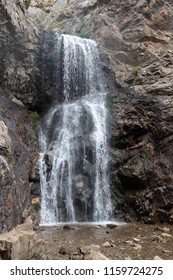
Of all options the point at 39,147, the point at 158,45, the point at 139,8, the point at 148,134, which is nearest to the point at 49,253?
the point at 39,147

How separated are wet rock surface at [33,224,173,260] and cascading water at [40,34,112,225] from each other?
6.52 ft

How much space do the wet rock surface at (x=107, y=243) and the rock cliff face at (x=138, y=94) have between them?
223cm

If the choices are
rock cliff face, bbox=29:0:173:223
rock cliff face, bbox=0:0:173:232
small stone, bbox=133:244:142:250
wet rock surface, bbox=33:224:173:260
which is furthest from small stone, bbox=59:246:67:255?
rock cliff face, bbox=29:0:173:223

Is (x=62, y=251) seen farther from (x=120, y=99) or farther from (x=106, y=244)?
(x=120, y=99)

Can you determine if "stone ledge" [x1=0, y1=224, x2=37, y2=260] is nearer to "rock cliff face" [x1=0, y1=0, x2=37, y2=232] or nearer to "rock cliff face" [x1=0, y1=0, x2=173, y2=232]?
"rock cliff face" [x1=0, y1=0, x2=173, y2=232]

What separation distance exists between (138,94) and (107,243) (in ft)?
37.5

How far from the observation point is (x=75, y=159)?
17172mm

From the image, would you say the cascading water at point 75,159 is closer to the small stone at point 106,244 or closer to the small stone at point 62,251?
the small stone at point 106,244

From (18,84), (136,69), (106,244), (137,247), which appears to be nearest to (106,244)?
(106,244)

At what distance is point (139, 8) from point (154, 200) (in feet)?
55.7

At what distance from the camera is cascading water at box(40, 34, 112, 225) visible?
15.9m

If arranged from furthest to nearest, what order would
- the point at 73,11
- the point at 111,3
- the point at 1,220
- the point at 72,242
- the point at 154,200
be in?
1. the point at 73,11
2. the point at 111,3
3. the point at 154,200
4. the point at 72,242
5. the point at 1,220

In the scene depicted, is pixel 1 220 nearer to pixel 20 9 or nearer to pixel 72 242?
pixel 72 242

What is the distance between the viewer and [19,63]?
2012 centimetres
